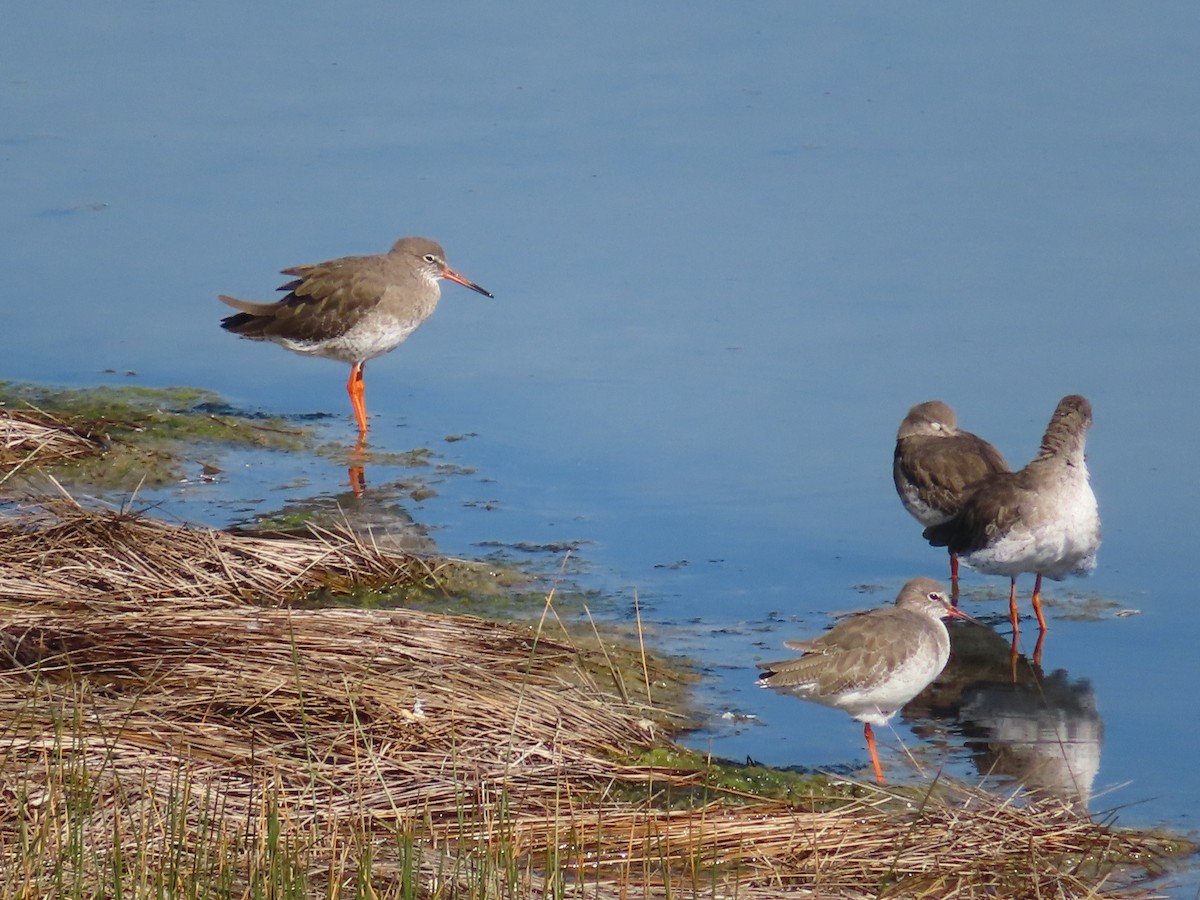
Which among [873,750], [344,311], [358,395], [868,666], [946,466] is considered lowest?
[873,750]

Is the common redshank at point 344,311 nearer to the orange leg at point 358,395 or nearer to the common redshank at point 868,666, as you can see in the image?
the orange leg at point 358,395

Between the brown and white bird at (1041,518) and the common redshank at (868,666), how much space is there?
1297 mm

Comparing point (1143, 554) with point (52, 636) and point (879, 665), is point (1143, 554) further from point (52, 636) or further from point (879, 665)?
point (52, 636)

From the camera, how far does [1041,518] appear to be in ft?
26.6

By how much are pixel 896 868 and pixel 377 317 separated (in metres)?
6.41

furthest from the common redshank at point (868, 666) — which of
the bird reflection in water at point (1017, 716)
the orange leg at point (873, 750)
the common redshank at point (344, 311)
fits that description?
the common redshank at point (344, 311)

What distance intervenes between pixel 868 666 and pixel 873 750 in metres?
0.33

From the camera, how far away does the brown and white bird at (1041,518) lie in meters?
8.09

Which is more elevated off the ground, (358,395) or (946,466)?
(946,466)

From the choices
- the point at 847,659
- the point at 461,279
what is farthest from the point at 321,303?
the point at 847,659

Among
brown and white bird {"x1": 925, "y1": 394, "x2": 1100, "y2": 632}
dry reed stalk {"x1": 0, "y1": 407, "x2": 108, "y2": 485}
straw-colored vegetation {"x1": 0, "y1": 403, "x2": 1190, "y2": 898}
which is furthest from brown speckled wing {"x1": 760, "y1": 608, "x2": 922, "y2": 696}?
dry reed stalk {"x1": 0, "y1": 407, "x2": 108, "y2": 485}

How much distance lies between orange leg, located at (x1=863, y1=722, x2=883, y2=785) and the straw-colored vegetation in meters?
0.19

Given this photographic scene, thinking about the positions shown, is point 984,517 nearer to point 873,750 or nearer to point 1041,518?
point 1041,518

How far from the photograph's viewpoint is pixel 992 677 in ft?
25.3
